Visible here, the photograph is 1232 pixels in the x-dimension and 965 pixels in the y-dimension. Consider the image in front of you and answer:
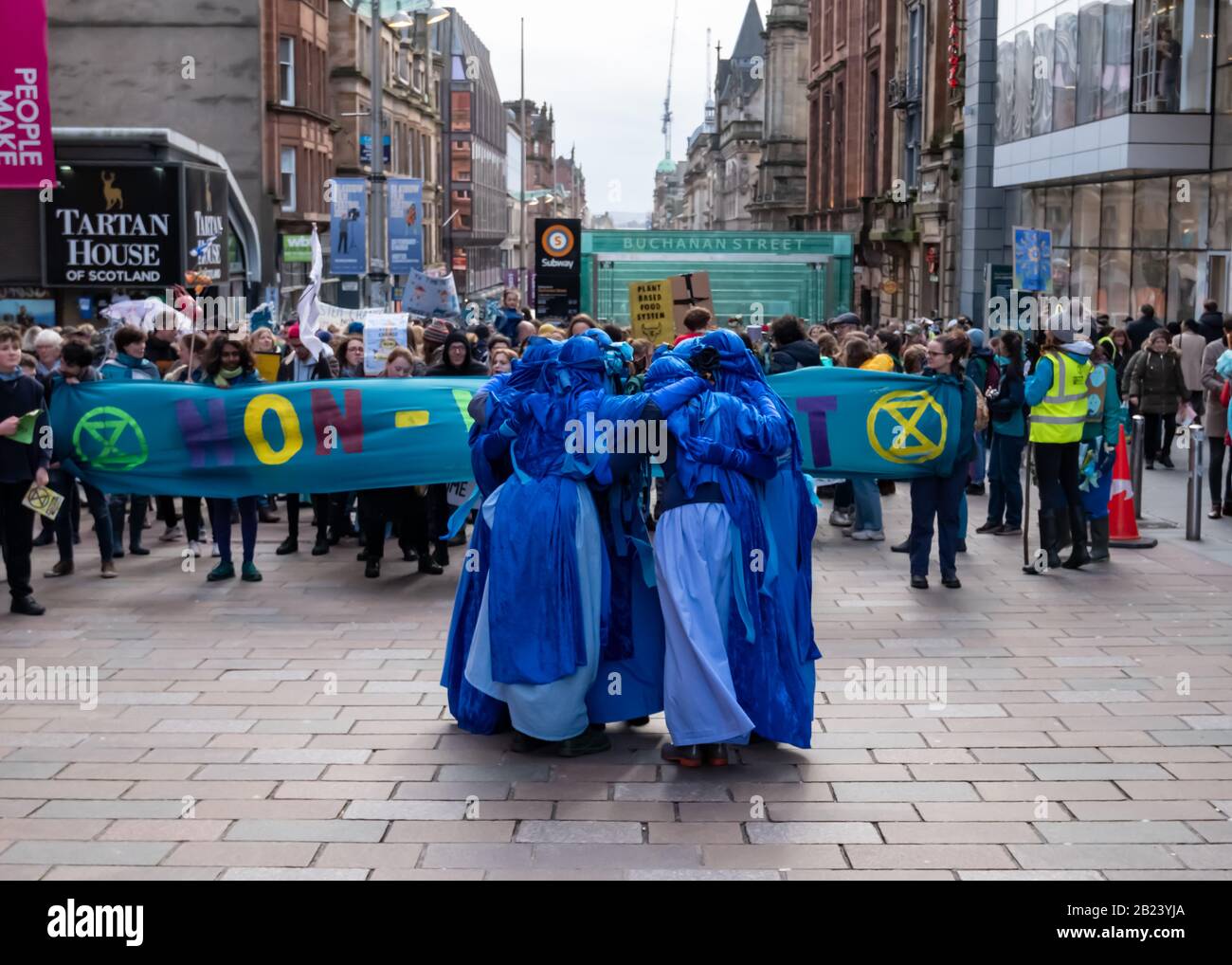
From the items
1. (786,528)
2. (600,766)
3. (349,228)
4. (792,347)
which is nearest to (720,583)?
(786,528)

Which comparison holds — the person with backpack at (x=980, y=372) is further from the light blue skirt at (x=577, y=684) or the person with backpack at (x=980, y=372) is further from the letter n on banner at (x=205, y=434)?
the light blue skirt at (x=577, y=684)

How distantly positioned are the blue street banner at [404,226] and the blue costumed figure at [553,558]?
27.7 meters

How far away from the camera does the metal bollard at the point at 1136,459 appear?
525 inches

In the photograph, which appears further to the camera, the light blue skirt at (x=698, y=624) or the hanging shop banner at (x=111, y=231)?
the hanging shop banner at (x=111, y=231)

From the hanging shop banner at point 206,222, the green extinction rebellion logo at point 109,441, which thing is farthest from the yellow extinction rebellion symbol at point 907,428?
the hanging shop banner at point 206,222

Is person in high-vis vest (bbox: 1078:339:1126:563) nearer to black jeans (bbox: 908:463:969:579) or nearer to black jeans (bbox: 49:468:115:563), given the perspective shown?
black jeans (bbox: 908:463:969:579)

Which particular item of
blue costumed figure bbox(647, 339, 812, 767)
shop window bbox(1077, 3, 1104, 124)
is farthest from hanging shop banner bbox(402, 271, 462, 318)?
blue costumed figure bbox(647, 339, 812, 767)

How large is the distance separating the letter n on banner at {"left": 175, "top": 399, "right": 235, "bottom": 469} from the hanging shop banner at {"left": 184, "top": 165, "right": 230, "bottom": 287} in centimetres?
1188

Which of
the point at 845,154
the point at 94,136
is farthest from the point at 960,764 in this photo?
the point at 845,154

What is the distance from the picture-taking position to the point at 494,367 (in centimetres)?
1236

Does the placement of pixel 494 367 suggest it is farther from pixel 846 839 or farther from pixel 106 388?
pixel 846 839

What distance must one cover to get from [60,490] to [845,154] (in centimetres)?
4540

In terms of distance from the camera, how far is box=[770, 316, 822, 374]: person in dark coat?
526 inches

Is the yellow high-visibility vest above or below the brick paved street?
above
